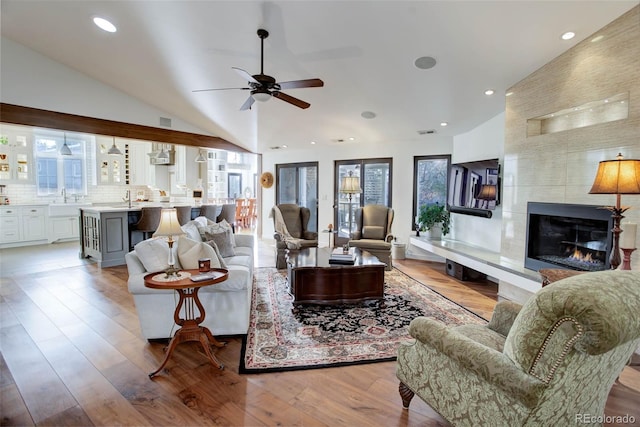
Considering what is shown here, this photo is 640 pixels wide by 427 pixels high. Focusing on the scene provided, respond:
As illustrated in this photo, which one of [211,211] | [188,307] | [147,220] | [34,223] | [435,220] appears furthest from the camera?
[34,223]

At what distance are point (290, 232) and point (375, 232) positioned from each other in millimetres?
1544

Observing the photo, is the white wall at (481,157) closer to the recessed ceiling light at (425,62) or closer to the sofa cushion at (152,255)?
the recessed ceiling light at (425,62)

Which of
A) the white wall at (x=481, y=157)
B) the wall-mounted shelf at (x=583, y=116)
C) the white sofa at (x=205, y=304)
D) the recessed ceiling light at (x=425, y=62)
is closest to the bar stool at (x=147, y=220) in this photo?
the white sofa at (x=205, y=304)

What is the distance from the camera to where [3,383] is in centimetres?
219

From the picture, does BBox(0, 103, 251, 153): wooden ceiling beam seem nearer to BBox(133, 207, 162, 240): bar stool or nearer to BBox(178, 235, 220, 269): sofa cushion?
BBox(133, 207, 162, 240): bar stool

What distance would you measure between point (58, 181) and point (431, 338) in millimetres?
9726

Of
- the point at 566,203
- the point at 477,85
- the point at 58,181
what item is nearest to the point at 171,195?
the point at 58,181

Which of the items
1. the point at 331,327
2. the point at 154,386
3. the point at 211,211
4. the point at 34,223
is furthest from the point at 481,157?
the point at 34,223

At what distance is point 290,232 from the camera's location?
5.83 meters

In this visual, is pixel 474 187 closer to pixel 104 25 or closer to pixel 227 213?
pixel 227 213

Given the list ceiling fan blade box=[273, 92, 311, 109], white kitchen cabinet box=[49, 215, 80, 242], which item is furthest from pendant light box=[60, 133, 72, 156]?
ceiling fan blade box=[273, 92, 311, 109]

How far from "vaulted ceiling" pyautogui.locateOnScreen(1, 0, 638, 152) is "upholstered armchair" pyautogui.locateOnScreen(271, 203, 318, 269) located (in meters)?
1.72

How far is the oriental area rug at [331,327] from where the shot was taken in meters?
2.55

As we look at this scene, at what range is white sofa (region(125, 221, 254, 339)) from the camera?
2734 millimetres
